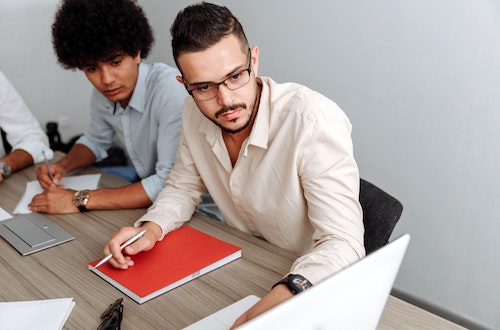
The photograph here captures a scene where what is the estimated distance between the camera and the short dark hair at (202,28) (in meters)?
1.16

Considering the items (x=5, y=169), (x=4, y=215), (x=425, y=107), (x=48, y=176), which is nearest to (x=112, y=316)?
(x=4, y=215)

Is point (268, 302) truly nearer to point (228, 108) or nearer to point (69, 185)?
point (228, 108)

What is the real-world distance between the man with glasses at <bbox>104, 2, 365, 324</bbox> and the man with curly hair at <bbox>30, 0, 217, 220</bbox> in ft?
0.95

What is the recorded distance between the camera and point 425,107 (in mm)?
1894

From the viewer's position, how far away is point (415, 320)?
3.10 feet

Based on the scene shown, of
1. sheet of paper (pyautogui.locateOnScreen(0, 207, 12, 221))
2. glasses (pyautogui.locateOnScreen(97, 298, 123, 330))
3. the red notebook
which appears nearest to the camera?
glasses (pyautogui.locateOnScreen(97, 298, 123, 330))

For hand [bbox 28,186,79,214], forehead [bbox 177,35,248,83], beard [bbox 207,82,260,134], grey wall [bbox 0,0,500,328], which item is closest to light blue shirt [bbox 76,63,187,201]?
hand [bbox 28,186,79,214]

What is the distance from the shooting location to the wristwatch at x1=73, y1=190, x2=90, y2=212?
1546 millimetres

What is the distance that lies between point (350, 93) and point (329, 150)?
103 cm

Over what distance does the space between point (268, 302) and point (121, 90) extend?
1211 mm

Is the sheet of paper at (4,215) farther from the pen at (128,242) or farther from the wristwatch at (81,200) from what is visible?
the pen at (128,242)

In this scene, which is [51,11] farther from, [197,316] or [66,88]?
[197,316]

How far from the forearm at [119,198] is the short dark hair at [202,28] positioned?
0.54 meters

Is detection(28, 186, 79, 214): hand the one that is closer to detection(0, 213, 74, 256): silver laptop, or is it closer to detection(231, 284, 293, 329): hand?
detection(0, 213, 74, 256): silver laptop
